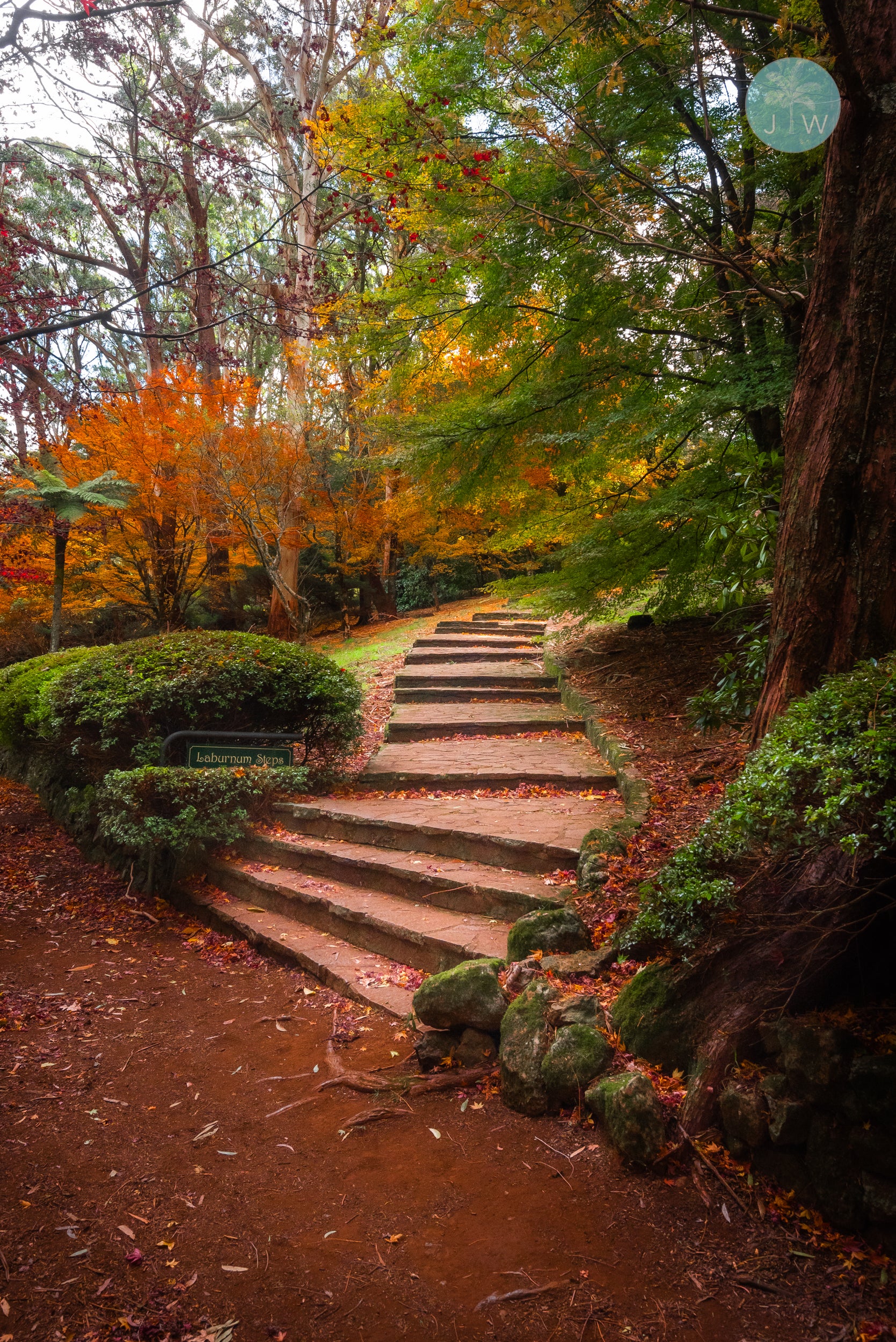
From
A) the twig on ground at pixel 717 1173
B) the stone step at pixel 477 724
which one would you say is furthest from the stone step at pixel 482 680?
the twig on ground at pixel 717 1173

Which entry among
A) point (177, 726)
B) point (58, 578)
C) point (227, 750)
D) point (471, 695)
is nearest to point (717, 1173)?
point (227, 750)

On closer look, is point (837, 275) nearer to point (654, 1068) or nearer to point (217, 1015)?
point (654, 1068)

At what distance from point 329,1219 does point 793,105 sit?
5.55 metres

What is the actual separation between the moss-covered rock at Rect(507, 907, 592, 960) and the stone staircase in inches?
8.9

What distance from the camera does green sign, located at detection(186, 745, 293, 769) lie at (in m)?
5.56

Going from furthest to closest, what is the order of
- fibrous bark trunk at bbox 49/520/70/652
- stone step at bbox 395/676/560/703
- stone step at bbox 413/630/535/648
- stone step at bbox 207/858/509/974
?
stone step at bbox 413/630/535/648 < fibrous bark trunk at bbox 49/520/70/652 < stone step at bbox 395/676/560/703 < stone step at bbox 207/858/509/974

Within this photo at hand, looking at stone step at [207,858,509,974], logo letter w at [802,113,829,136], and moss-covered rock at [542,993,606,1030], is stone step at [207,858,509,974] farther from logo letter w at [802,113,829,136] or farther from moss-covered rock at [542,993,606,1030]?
logo letter w at [802,113,829,136]

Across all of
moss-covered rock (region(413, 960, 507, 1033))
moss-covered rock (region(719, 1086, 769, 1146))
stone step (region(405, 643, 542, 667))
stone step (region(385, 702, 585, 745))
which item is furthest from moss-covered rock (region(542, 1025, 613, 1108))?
stone step (region(405, 643, 542, 667))

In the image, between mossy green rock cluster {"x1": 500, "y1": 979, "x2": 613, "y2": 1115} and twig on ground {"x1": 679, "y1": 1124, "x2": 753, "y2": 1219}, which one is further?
mossy green rock cluster {"x1": 500, "y1": 979, "x2": 613, "y2": 1115}

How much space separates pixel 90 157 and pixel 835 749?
6618 mm

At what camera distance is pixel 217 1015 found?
3.87 m

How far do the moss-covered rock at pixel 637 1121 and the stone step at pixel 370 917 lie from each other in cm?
116

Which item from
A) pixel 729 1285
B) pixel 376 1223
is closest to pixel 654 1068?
pixel 729 1285

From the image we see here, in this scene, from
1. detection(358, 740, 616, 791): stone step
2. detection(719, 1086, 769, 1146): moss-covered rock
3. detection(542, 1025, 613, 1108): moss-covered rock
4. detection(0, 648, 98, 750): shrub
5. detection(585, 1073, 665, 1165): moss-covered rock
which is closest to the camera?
detection(719, 1086, 769, 1146): moss-covered rock
